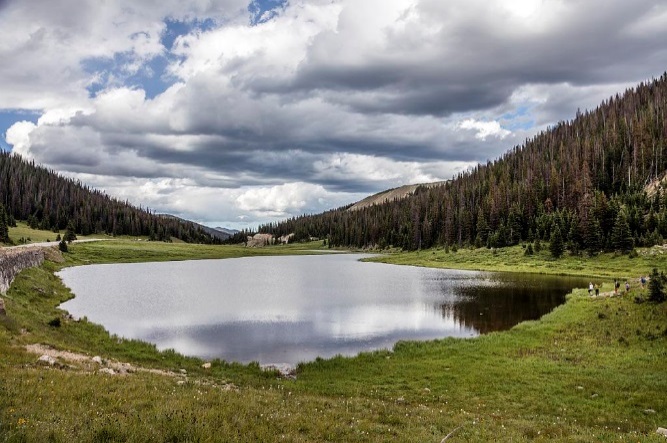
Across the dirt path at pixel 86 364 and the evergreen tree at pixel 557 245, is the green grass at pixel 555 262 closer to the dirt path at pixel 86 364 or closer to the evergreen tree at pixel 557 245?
the evergreen tree at pixel 557 245

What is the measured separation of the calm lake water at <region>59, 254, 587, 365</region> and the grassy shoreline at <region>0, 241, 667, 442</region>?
3.93 metres

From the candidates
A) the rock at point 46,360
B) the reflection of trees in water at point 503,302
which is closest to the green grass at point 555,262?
the reflection of trees in water at point 503,302

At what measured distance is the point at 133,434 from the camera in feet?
33.0

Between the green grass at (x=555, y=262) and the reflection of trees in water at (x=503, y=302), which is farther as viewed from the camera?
the green grass at (x=555, y=262)

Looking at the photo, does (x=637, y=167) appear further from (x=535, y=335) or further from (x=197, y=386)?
(x=197, y=386)

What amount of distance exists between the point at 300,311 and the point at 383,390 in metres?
26.0

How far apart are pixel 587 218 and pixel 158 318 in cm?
9982

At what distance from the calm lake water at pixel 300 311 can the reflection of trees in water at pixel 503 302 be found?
0.10m

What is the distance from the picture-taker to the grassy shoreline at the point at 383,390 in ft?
38.2

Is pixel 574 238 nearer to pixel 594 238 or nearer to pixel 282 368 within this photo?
pixel 594 238

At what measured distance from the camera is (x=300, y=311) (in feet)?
156

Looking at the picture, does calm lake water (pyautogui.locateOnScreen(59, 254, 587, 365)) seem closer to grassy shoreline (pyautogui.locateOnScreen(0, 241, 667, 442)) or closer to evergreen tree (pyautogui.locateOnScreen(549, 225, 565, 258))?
grassy shoreline (pyautogui.locateOnScreen(0, 241, 667, 442))

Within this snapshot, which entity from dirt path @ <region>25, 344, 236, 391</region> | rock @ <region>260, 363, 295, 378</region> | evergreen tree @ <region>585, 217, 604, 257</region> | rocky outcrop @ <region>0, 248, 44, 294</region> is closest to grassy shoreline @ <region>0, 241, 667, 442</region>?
dirt path @ <region>25, 344, 236, 391</region>

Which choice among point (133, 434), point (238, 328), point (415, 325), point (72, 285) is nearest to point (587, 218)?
point (415, 325)
